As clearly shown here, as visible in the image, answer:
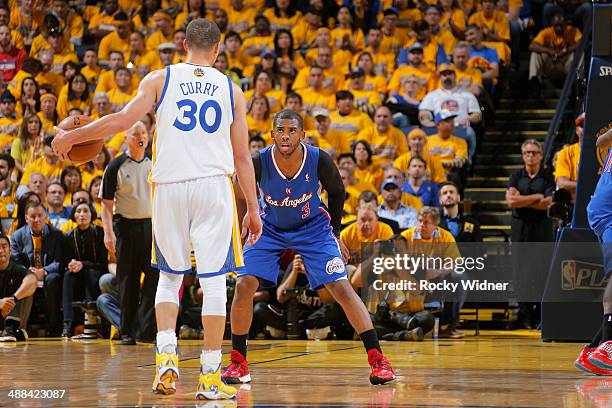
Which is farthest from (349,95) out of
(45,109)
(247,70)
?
(45,109)

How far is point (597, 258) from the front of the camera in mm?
9391

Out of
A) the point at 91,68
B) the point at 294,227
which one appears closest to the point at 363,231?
the point at 294,227

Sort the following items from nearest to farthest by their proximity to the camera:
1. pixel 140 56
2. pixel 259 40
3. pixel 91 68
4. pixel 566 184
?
pixel 566 184 → pixel 259 40 → pixel 140 56 → pixel 91 68

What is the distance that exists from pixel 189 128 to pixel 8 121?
10.6 metres

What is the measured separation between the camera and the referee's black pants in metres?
9.74

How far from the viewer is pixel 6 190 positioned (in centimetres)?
1341

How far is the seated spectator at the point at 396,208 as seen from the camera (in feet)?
38.1

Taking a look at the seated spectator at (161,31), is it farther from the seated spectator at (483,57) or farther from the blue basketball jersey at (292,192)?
the blue basketball jersey at (292,192)

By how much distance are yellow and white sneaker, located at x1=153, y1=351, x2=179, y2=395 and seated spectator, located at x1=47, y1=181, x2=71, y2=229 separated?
7487 mm

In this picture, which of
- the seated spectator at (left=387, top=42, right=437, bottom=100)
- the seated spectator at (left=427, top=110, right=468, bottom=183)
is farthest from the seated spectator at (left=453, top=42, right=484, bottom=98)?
the seated spectator at (left=427, top=110, right=468, bottom=183)

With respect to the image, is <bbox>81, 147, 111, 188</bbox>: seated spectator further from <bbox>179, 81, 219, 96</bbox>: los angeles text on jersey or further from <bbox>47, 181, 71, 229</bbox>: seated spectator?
<bbox>179, 81, 219, 96</bbox>: los angeles text on jersey

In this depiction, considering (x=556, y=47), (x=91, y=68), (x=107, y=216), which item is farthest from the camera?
(x=91, y=68)

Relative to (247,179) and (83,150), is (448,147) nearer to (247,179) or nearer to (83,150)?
(247,179)

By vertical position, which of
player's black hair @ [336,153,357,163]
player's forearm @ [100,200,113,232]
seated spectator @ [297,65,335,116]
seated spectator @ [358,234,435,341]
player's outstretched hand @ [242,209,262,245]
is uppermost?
seated spectator @ [297,65,335,116]
